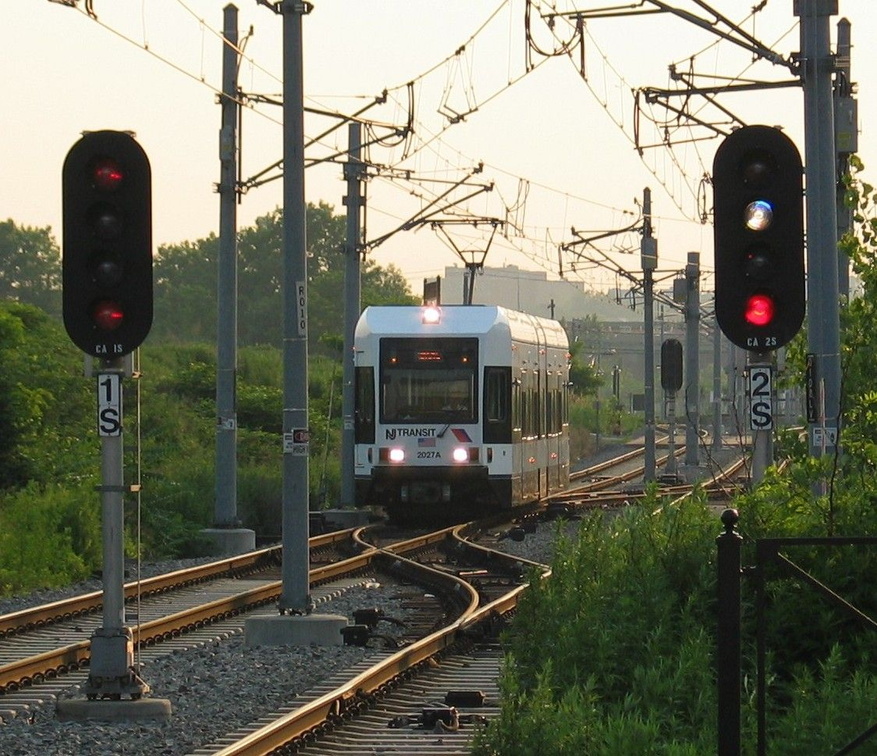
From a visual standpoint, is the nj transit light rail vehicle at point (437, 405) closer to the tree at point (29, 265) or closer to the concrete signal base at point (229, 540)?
the concrete signal base at point (229, 540)

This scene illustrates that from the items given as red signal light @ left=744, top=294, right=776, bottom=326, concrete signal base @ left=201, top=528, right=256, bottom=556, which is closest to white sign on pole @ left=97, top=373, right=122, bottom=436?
red signal light @ left=744, top=294, right=776, bottom=326

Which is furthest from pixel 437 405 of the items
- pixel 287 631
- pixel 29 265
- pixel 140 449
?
pixel 29 265

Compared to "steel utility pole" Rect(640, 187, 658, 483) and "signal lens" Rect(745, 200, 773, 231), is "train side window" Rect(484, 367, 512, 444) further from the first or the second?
"signal lens" Rect(745, 200, 773, 231)

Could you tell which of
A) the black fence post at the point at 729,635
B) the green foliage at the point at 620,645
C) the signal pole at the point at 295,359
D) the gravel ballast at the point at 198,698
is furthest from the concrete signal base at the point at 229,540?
the black fence post at the point at 729,635

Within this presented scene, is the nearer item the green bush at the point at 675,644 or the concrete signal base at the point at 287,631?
the green bush at the point at 675,644

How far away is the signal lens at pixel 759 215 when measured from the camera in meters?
11.0

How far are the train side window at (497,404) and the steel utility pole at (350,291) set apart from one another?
2486 millimetres

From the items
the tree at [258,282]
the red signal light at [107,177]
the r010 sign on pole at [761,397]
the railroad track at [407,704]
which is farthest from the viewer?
the tree at [258,282]

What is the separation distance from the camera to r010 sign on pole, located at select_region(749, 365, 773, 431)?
12.2 meters

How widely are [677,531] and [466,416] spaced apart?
58.7ft

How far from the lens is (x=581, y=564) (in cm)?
1220

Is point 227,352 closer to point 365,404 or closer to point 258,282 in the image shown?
point 365,404

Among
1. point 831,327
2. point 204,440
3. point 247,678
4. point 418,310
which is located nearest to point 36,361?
point 204,440

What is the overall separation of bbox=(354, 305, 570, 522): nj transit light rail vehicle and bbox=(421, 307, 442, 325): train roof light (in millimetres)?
15
